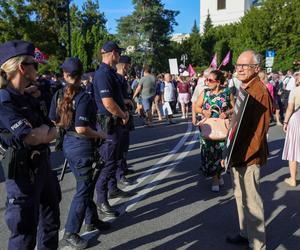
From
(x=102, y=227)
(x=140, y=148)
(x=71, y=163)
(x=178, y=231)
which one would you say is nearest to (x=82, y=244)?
(x=102, y=227)

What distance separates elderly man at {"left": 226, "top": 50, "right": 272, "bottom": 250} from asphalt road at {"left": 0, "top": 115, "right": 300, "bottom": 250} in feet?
1.53

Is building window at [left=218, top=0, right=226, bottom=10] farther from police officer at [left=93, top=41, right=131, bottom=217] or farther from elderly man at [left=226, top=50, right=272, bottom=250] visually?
elderly man at [left=226, top=50, right=272, bottom=250]

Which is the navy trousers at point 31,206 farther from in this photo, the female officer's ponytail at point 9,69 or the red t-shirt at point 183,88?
the red t-shirt at point 183,88

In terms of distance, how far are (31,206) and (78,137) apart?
1259 millimetres

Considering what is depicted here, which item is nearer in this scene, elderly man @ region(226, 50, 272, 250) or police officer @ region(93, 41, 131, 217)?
elderly man @ region(226, 50, 272, 250)

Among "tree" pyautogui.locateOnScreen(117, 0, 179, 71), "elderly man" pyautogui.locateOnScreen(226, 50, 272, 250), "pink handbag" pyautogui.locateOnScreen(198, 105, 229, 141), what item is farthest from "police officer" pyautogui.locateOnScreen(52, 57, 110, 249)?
"tree" pyautogui.locateOnScreen(117, 0, 179, 71)

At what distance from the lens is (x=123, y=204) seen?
18.2ft

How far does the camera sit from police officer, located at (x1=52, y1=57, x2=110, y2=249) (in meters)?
4.02

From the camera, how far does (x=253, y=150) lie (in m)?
3.82

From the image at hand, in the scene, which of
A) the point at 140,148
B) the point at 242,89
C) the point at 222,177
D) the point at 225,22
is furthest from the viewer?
the point at 225,22

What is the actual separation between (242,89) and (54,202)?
2006 millimetres

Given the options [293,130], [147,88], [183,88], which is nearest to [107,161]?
[293,130]

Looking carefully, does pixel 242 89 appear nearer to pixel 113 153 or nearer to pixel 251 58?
pixel 251 58

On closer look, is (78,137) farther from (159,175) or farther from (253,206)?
(159,175)
